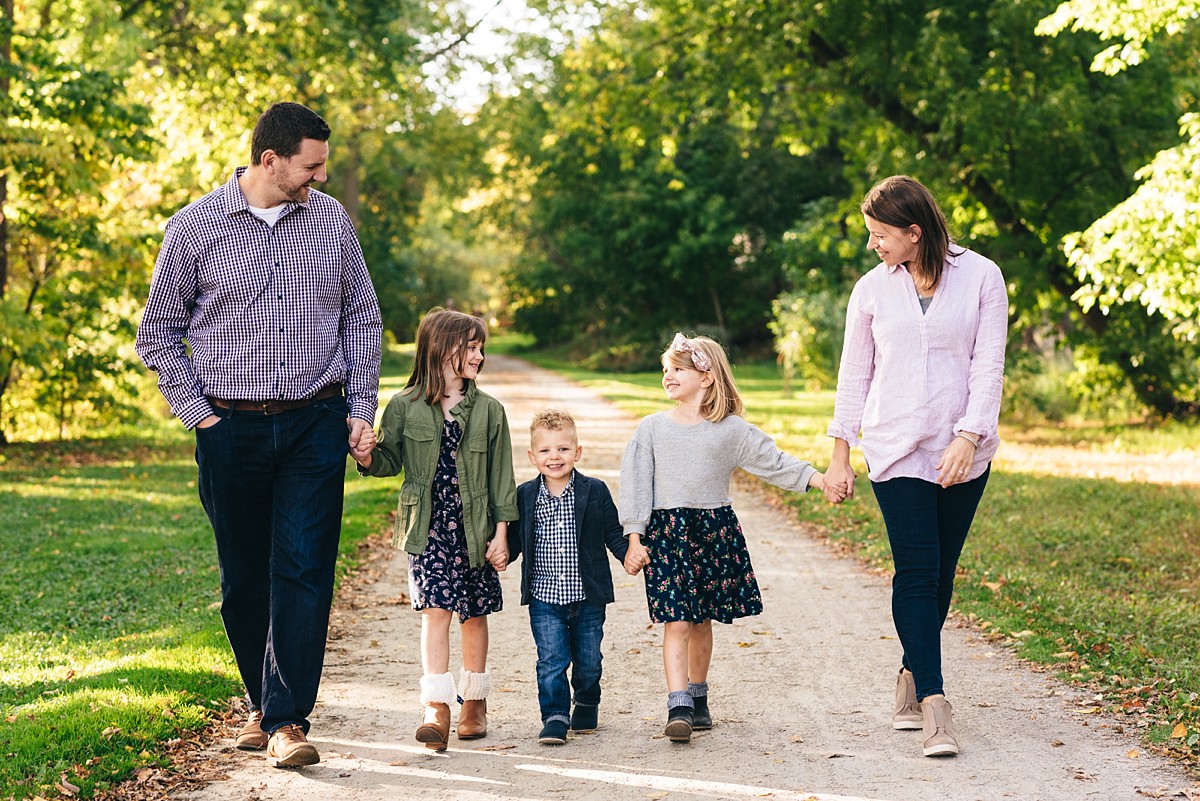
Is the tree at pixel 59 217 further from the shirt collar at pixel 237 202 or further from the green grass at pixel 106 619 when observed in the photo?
the shirt collar at pixel 237 202

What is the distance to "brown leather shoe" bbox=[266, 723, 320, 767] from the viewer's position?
14.7 feet

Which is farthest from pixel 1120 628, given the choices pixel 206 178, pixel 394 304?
pixel 394 304

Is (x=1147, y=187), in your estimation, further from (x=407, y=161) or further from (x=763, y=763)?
(x=407, y=161)

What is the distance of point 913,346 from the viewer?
475cm

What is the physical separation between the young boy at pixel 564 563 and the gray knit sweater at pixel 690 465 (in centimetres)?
14

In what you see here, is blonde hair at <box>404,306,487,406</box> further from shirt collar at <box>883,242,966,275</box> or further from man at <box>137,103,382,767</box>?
shirt collar at <box>883,242,966,275</box>

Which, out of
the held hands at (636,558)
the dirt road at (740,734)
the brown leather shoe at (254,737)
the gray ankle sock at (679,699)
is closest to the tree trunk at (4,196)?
the dirt road at (740,734)

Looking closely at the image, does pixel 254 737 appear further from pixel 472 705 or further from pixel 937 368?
pixel 937 368

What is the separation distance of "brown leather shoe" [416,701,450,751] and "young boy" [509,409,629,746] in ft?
1.22

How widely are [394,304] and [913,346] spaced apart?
38.8 metres

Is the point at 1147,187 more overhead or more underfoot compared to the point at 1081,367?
more overhead

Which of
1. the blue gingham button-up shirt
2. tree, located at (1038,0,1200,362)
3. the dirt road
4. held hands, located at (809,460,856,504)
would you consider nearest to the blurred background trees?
tree, located at (1038,0,1200,362)

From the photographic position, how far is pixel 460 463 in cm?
495

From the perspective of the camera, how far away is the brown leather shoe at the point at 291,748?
4492 mm
